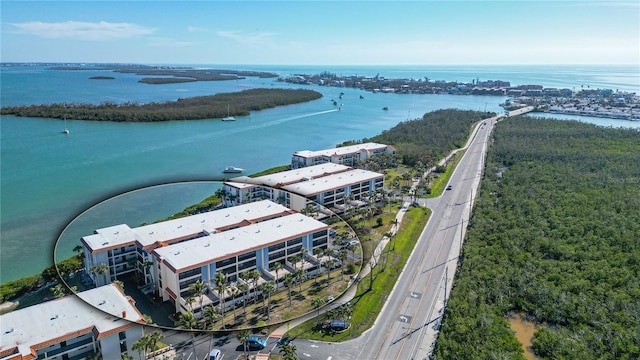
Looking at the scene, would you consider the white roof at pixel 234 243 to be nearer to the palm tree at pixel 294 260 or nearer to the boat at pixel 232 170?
the palm tree at pixel 294 260

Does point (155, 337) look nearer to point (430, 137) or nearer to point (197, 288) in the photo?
point (197, 288)

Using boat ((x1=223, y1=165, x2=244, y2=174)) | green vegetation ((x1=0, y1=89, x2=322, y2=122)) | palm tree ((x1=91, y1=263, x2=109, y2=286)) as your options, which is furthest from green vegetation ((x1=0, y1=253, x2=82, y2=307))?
green vegetation ((x1=0, y1=89, x2=322, y2=122))

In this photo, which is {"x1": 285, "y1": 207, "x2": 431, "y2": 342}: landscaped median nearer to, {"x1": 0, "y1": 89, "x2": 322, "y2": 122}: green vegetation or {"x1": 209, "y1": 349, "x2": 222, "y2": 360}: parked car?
{"x1": 209, "y1": 349, "x2": 222, "y2": 360}: parked car

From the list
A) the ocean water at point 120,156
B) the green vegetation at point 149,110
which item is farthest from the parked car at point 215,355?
the green vegetation at point 149,110

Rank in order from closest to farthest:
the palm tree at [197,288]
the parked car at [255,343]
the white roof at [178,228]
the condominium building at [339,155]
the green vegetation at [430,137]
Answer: the palm tree at [197,288]
the white roof at [178,228]
the parked car at [255,343]
the condominium building at [339,155]
the green vegetation at [430,137]

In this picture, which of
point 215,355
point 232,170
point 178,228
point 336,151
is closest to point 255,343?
point 215,355

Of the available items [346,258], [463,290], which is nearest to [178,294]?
[346,258]

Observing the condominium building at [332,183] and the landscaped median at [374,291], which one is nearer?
the landscaped median at [374,291]
